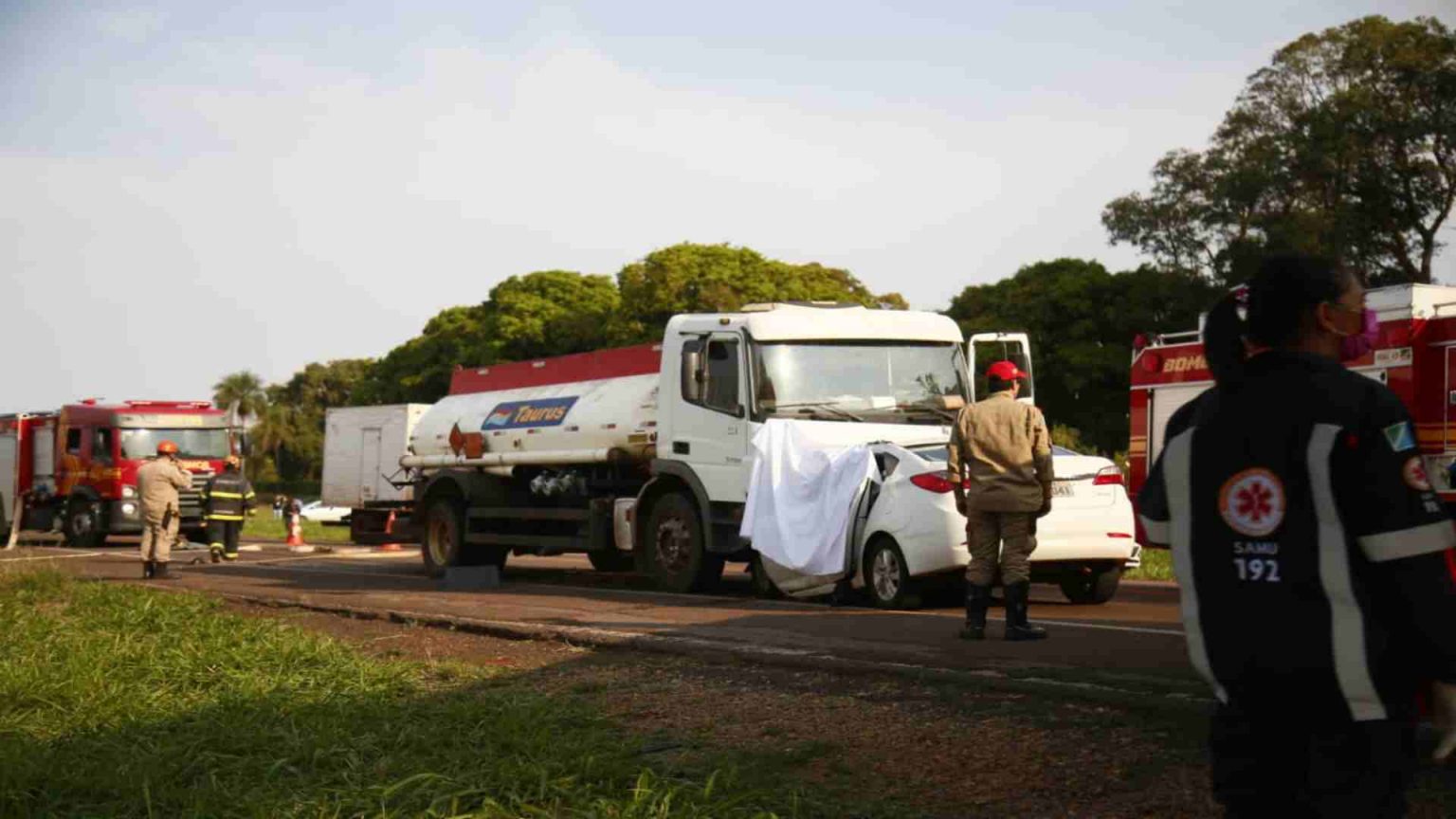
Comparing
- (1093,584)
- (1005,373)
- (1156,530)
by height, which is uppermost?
(1005,373)

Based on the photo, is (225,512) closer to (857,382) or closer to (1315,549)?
(857,382)

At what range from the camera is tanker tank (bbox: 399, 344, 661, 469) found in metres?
18.6

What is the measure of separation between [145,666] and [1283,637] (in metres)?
8.32

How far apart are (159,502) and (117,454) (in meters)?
15.1

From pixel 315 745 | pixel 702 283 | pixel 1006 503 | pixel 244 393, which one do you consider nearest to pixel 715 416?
pixel 1006 503

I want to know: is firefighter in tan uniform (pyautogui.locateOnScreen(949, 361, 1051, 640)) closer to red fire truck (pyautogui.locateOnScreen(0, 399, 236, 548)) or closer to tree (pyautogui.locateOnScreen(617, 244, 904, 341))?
red fire truck (pyautogui.locateOnScreen(0, 399, 236, 548))

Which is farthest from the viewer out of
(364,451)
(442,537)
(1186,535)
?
(364,451)

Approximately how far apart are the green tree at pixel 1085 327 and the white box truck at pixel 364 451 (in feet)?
81.8

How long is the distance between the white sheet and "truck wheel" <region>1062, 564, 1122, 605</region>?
6.62ft

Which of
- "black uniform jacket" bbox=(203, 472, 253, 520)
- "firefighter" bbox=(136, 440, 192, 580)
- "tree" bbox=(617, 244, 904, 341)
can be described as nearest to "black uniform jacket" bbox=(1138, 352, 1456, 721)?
"firefighter" bbox=(136, 440, 192, 580)

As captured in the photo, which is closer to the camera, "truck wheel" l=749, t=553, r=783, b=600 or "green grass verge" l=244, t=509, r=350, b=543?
"truck wheel" l=749, t=553, r=783, b=600

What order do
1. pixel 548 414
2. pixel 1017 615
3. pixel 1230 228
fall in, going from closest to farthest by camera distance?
pixel 1017 615 < pixel 548 414 < pixel 1230 228

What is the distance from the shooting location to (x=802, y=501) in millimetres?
15359

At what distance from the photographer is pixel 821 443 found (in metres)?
15.8
